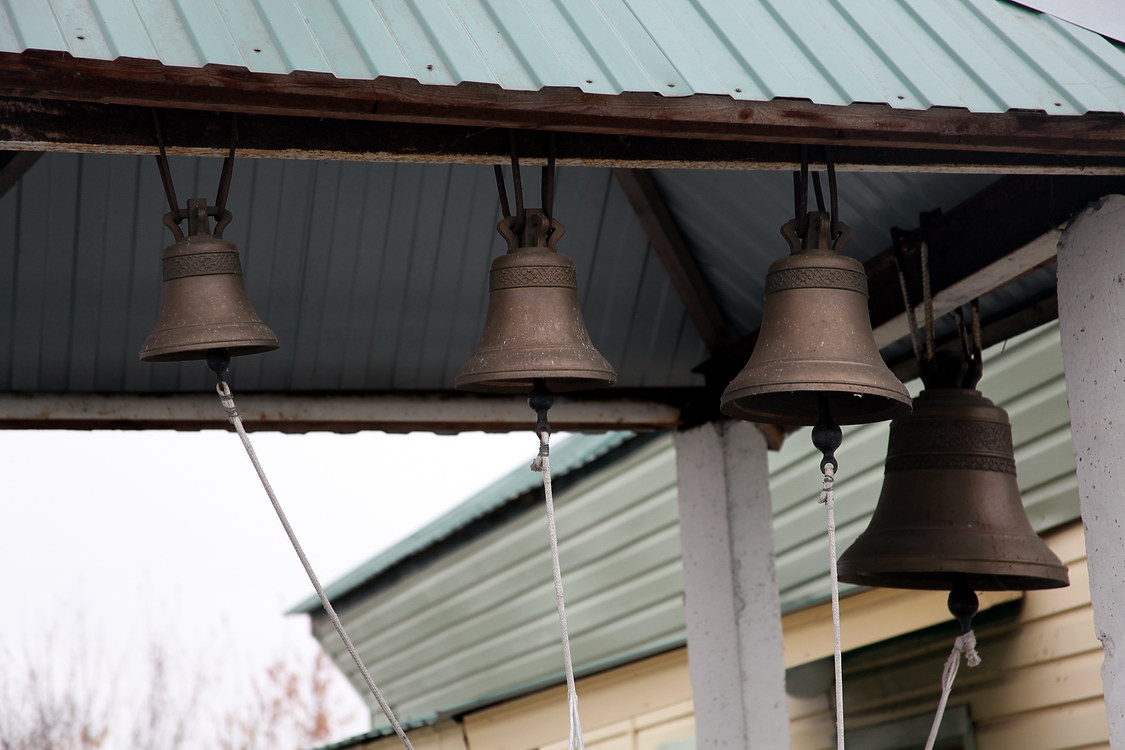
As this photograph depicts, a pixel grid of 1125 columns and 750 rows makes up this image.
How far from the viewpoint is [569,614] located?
10766 mm

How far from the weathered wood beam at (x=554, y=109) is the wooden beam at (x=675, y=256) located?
2.05m

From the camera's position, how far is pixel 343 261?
19.1 feet

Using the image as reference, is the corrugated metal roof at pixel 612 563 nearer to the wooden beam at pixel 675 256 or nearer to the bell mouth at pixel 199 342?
the wooden beam at pixel 675 256

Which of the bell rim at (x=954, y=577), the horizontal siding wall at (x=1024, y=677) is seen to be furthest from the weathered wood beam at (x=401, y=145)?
the horizontal siding wall at (x=1024, y=677)

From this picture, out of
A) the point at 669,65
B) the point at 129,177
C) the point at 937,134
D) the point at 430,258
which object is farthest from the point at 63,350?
the point at 937,134

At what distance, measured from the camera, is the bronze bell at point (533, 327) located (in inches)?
148

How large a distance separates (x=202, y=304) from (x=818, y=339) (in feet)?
5.01

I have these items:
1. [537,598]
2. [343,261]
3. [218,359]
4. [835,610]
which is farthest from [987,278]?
[537,598]

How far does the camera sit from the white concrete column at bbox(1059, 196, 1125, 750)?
3.88m

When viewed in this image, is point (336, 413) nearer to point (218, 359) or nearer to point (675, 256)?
point (675, 256)

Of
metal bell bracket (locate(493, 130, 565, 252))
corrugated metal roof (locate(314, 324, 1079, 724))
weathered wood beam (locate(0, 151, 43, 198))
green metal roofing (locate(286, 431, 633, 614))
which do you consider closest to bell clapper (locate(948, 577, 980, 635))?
corrugated metal roof (locate(314, 324, 1079, 724))

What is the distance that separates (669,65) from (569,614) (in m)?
7.58

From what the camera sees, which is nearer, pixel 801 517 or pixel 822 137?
pixel 822 137

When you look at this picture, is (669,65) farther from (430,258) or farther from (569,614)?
(569,614)
